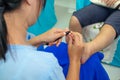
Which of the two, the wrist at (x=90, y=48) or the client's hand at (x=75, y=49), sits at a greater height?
the client's hand at (x=75, y=49)

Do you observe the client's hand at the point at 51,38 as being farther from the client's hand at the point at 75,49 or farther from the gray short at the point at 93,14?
the gray short at the point at 93,14

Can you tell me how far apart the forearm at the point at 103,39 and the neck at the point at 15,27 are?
61 centimetres

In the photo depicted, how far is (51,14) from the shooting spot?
7.27 feet

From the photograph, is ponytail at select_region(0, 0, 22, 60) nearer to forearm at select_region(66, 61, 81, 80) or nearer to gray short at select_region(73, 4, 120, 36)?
forearm at select_region(66, 61, 81, 80)

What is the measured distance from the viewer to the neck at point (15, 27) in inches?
28.5

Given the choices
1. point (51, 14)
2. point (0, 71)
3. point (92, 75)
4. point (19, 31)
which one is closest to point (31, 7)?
point (19, 31)

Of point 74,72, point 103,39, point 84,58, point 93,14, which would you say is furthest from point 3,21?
point 93,14

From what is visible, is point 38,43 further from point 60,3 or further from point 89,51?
point 60,3

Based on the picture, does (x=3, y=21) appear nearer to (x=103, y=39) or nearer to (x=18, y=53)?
(x=18, y=53)

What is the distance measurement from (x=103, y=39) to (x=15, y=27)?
769 millimetres

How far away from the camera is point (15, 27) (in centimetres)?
74

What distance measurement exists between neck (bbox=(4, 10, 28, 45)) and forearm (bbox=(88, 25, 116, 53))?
1.99 feet

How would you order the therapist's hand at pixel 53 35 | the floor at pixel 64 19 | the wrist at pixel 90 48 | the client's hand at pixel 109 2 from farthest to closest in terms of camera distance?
1. the floor at pixel 64 19
2. the client's hand at pixel 109 2
3. the wrist at pixel 90 48
4. the therapist's hand at pixel 53 35

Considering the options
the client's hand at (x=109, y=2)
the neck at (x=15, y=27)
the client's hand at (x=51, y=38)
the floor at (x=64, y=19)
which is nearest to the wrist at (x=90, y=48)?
the client's hand at (x=51, y=38)
